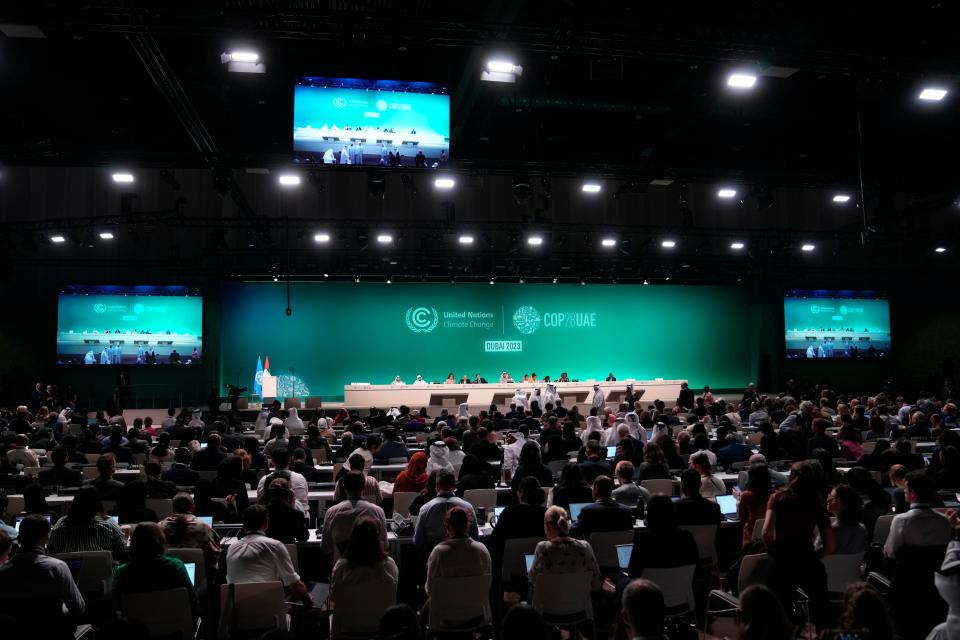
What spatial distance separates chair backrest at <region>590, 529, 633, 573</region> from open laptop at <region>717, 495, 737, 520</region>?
1406 mm

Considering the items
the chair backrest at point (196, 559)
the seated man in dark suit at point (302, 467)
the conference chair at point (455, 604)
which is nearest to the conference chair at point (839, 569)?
the conference chair at point (455, 604)

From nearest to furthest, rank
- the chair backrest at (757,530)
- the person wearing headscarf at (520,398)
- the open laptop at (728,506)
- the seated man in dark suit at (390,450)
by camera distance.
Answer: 1. the chair backrest at (757,530)
2. the open laptop at (728,506)
3. the seated man in dark suit at (390,450)
4. the person wearing headscarf at (520,398)

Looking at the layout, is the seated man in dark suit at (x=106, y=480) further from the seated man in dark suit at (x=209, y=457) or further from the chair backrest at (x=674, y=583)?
the chair backrest at (x=674, y=583)

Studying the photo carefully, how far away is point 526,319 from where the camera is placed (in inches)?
959

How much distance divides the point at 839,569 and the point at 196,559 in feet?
13.8

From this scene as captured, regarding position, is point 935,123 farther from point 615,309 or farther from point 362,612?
point 362,612

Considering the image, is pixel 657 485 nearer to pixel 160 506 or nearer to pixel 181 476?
pixel 160 506

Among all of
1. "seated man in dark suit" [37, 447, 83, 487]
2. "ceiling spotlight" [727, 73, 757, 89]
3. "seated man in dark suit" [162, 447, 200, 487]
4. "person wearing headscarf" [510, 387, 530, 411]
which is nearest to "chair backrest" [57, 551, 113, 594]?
"seated man in dark suit" [162, 447, 200, 487]

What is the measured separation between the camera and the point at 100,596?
4.57 metres

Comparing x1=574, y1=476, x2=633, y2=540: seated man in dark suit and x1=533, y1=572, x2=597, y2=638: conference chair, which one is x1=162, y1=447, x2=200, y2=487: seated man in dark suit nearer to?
x1=574, y1=476, x2=633, y2=540: seated man in dark suit

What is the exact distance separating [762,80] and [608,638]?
1189 centimetres

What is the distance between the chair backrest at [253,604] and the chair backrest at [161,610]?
0.23 metres

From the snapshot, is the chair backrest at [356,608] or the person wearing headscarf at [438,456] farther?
the person wearing headscarf at [438,456]

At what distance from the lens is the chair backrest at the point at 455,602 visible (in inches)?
159
